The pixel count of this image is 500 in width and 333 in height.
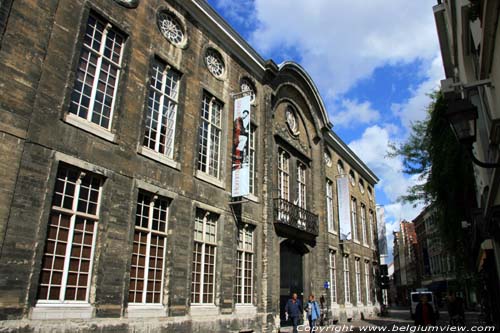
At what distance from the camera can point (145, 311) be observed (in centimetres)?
966

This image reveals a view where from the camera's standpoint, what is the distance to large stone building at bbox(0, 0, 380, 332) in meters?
7.68

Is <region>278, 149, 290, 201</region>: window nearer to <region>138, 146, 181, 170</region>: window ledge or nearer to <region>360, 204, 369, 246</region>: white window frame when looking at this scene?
<region>138, 146, 181, 170</region>: window ledge

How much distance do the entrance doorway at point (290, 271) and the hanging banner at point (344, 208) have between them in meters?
5.37

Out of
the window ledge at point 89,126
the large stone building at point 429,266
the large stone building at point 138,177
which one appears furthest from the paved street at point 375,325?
the large stone building at point 429,266

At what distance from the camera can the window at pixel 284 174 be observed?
58.9 feet

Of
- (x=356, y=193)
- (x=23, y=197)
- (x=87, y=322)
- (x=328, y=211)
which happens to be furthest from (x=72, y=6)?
(x=356, y=193)

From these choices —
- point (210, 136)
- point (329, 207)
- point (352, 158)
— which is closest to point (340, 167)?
point (352, 158)

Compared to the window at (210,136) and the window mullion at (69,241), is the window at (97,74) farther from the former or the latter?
the window at (210,136)

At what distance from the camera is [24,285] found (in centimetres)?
721

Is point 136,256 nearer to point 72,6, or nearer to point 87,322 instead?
point 87,322

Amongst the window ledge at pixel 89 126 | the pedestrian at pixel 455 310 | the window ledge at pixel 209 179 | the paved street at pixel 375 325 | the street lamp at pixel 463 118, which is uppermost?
the window ledge at pixel 89 126

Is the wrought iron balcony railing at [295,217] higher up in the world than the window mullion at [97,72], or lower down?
lower down

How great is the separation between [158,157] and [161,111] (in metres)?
1.54

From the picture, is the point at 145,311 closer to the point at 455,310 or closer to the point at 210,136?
the point at 210,136
